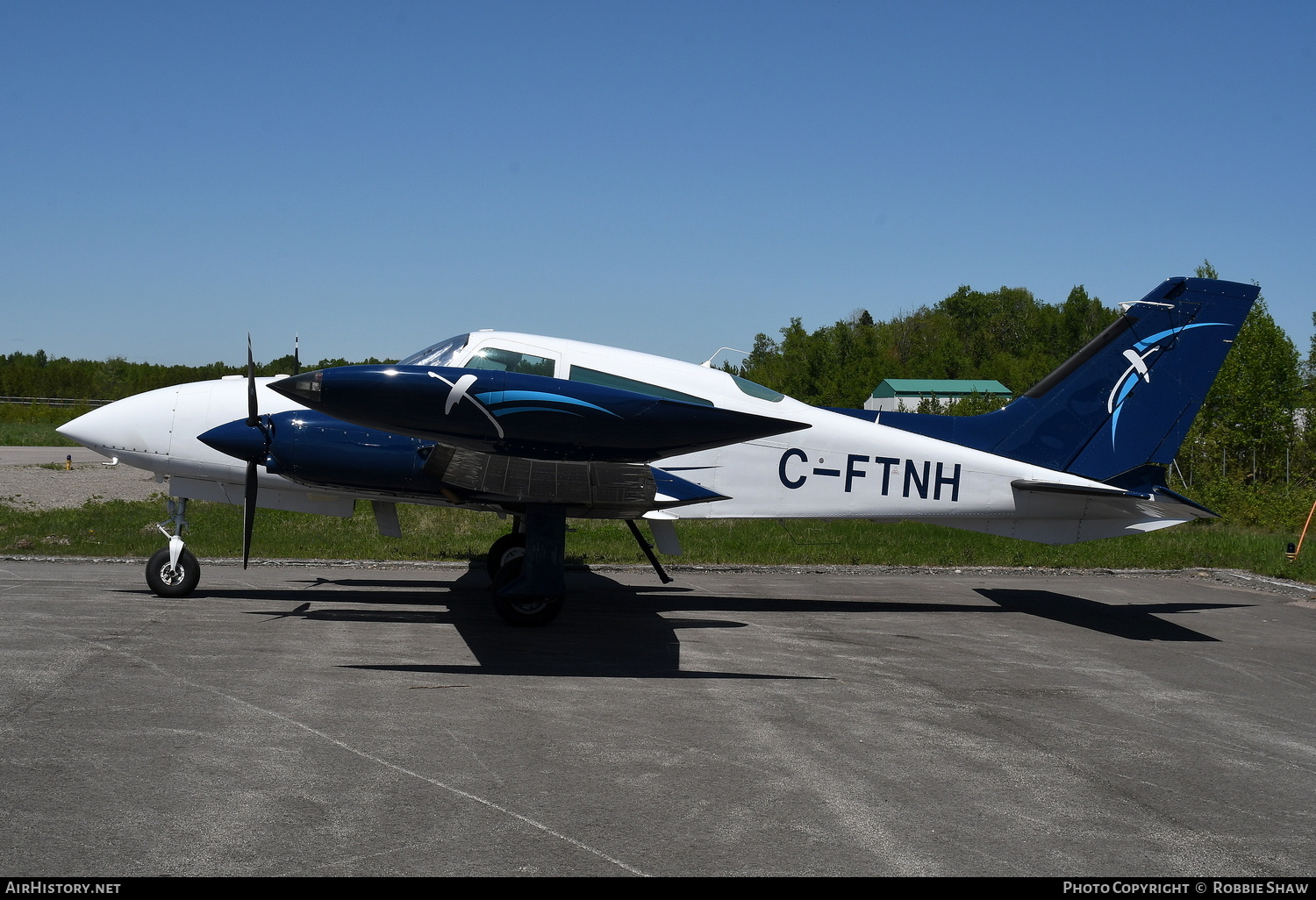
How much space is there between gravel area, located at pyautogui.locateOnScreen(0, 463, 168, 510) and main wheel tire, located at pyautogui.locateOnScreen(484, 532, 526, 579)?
11276 millimetres

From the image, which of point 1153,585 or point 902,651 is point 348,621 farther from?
point 1153,585

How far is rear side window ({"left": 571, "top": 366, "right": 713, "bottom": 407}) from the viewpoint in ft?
32.7

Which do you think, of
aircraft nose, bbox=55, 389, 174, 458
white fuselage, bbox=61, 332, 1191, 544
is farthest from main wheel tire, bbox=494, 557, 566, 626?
aircraft nose, bbox=55, 389, 174, 458

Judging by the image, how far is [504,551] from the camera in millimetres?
11633

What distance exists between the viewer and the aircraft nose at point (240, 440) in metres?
9.76

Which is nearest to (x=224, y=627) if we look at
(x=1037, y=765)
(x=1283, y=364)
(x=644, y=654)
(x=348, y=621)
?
(x=348, y=621)

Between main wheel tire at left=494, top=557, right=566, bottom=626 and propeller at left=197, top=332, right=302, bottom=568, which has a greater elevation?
propeller at left=197, top=332, right=302, bottom=568

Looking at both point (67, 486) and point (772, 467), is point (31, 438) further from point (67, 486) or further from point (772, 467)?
point (772, 467)

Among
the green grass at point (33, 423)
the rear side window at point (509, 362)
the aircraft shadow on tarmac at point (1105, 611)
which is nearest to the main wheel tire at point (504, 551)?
the rear side window at point (509, 362)

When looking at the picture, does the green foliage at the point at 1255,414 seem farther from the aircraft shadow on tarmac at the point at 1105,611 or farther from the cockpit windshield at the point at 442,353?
the cockpit windshield at the point at 442,353

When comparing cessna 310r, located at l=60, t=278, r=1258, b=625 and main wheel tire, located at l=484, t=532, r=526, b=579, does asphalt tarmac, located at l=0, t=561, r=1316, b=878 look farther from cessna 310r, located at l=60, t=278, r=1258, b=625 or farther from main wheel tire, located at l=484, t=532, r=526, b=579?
cessna 310r, located at l=60, t=278, r=1258, b=625

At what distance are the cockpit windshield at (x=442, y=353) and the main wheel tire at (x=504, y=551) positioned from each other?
251 centimetres

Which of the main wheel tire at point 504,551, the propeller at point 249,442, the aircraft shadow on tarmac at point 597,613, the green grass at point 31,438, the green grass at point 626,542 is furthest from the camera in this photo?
the green grass at point 31,438

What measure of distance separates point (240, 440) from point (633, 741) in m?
5.98
